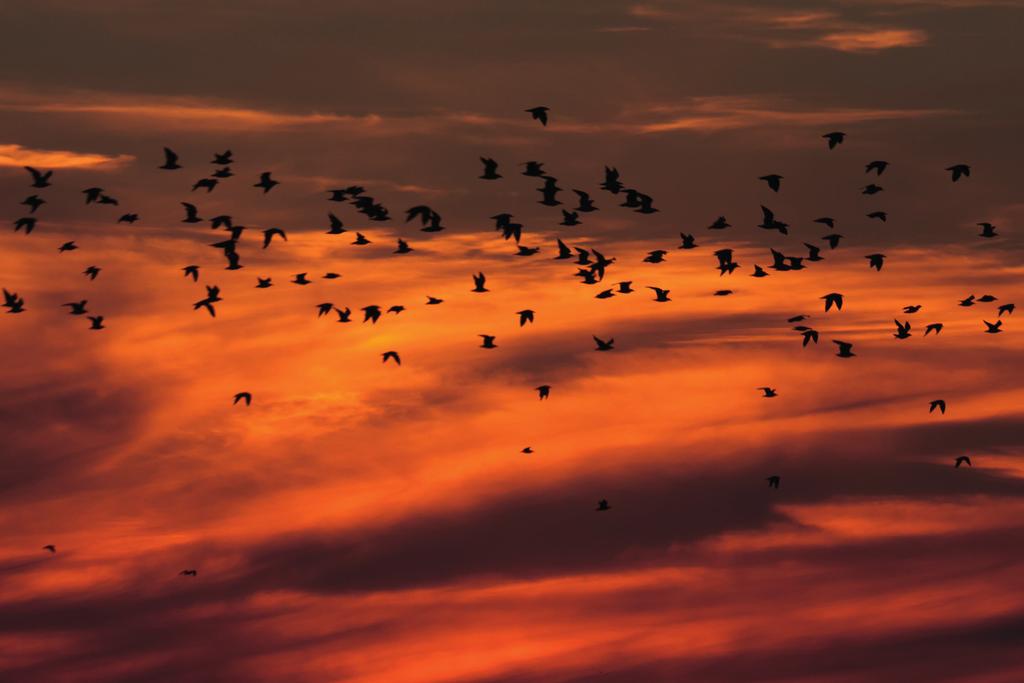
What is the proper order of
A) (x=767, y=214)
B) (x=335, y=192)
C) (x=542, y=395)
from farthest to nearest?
(x=542, y=395) < (x=767, y=214) < (x=335, y=192)

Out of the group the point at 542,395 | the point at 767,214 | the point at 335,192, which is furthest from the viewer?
the point at 542,395

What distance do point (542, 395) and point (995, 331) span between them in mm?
26571

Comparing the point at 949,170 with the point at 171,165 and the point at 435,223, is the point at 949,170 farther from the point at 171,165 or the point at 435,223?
the point at 171,165

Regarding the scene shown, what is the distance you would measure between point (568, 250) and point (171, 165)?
21.5 meters

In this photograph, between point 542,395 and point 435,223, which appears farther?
point 542,395

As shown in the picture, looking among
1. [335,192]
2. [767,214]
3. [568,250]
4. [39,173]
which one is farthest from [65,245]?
[767,214]

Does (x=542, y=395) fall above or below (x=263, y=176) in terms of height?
below

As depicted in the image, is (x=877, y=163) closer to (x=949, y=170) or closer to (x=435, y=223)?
(x=949, y=170)

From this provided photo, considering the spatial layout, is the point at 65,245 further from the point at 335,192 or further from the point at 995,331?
the point at 995,331

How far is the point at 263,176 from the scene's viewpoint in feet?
379

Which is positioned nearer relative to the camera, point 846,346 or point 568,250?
point 568,250

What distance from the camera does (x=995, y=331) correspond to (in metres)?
126

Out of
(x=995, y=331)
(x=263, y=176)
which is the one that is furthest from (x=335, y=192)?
(x=995, y=331)

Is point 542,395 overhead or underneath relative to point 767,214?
underneath
